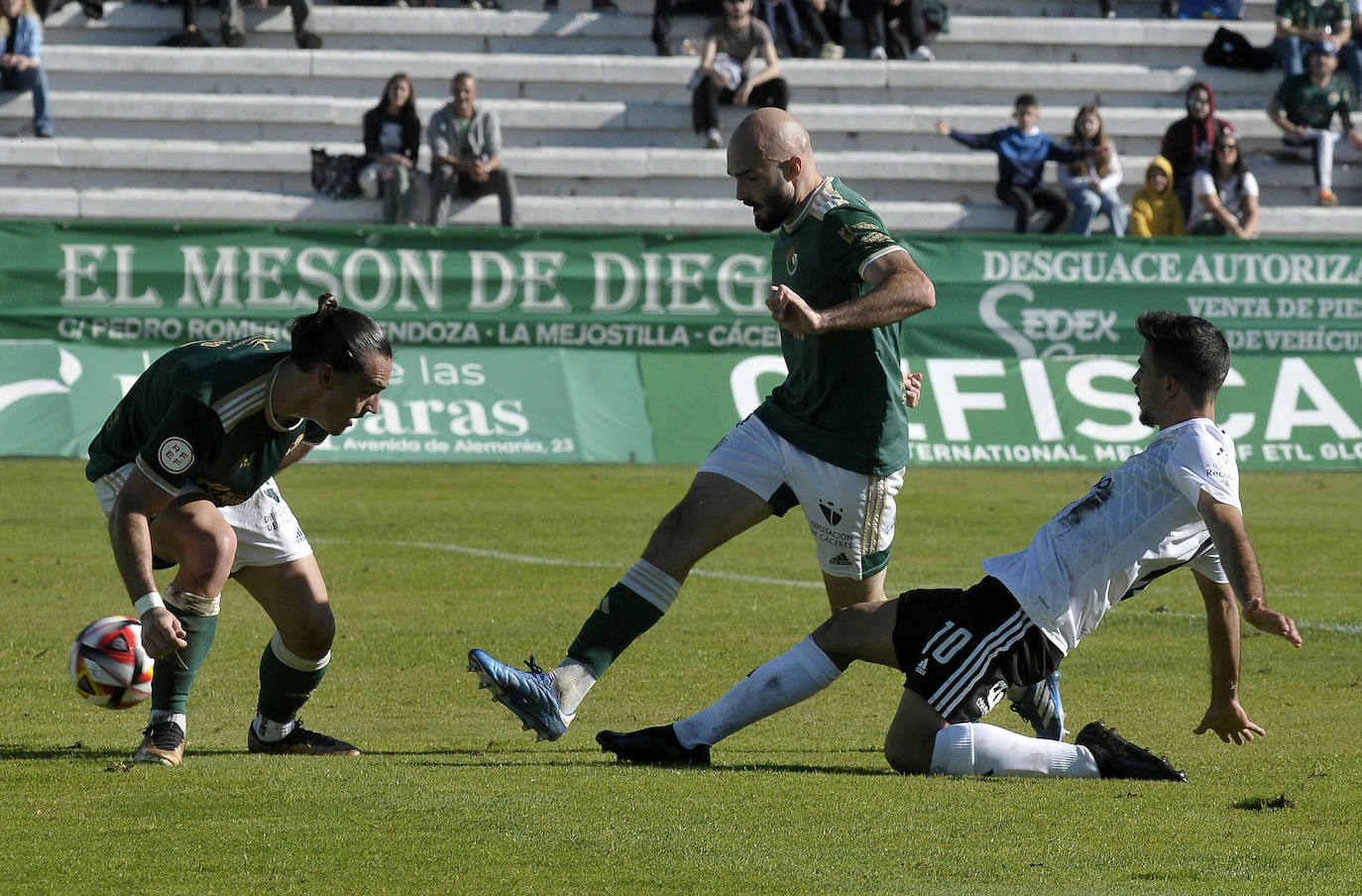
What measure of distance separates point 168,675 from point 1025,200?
1702 cm

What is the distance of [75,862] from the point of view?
15.0 ft

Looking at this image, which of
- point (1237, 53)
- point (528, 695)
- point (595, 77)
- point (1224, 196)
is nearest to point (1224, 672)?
point (528, 695)

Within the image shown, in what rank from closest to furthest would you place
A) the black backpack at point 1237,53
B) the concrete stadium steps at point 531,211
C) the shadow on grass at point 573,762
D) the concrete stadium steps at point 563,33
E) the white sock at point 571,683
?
the shadow on grass at point 573,762
the white sock at point 571,683
the concrete stadium steps at point 531,211
the concrete stadium steps at point 563,33
the black backpack at point 1237,53

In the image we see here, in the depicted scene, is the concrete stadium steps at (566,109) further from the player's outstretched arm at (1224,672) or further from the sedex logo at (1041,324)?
the player's outstretched arm at (1224,672)

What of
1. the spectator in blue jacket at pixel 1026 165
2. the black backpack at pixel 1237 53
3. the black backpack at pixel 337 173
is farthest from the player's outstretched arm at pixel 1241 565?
the black backpack at pixel 1237 53

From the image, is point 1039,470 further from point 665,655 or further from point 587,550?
point 665,655

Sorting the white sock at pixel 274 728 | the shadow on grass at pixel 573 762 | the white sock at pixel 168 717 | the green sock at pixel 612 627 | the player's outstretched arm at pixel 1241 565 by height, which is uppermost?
the player's outstretched arm at pixel 1241 565

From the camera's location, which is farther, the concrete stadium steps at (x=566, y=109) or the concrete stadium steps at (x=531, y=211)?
the concrete stadium steps at (x=566, y=109)

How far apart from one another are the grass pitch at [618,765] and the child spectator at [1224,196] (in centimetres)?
938

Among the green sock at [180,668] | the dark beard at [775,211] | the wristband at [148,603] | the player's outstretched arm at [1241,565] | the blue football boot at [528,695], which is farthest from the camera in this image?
the dark beard at [775,211]

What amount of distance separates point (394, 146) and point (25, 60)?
4941 millimetres

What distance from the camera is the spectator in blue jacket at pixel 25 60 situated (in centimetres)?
2203

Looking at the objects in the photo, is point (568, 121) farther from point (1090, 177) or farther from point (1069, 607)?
point (1069, 607)

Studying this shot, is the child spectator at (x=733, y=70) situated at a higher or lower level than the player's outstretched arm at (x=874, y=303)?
lower
